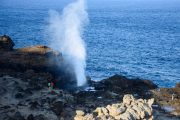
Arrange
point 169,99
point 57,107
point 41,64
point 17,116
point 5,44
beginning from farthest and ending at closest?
1. point 5,44
2. point 41,64
3. point 169,99
4. point 57,107
5. point 17,116

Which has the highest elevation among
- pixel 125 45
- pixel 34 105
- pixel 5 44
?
pixel 5 44

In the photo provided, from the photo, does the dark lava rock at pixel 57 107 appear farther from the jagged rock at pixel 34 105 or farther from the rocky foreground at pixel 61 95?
the jagged rock at pixel 34 105

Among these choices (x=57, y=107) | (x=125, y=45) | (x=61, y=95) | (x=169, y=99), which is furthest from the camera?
(x=125, y=45)

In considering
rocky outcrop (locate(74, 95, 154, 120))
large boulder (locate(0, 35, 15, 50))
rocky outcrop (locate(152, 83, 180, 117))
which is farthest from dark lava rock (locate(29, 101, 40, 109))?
large boulder (locate(0, 35, 15, 50))

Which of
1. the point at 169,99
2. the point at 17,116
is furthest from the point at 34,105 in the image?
the point at 169,99

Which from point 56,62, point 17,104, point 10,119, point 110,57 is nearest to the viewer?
point 10,119

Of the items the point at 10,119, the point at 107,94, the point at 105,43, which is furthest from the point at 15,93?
the point at 105,43

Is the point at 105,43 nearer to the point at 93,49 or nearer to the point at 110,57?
the point at 93,49

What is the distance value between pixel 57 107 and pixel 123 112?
9.53 m

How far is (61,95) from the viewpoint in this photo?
53375 millimetres

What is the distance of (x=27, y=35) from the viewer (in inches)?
5261

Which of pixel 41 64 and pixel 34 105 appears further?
pixel 41 64

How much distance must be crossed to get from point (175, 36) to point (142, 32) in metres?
16.0

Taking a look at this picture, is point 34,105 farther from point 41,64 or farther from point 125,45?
point 125,45
